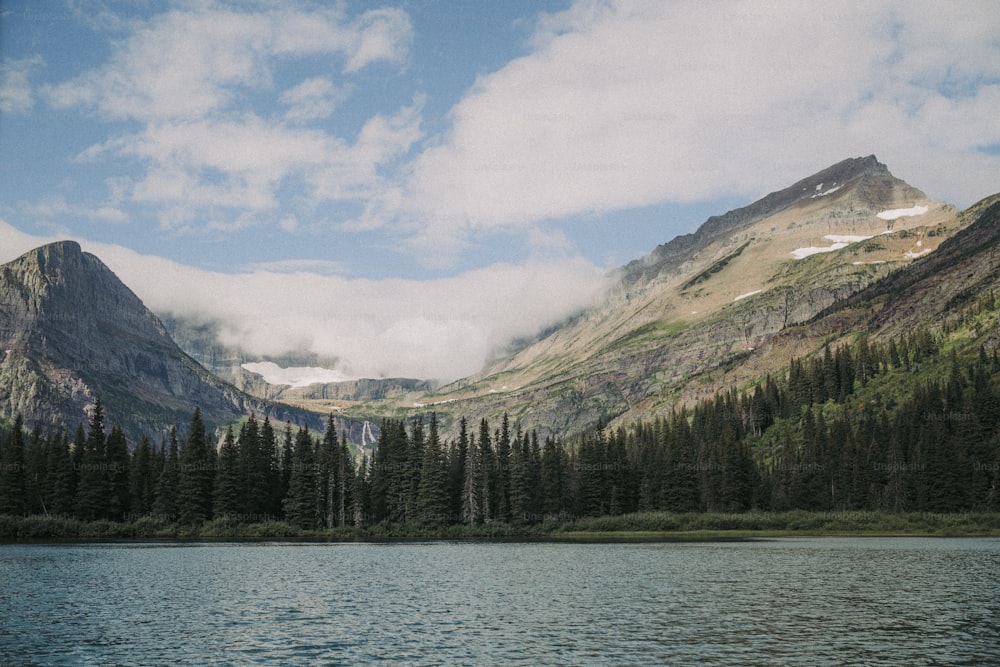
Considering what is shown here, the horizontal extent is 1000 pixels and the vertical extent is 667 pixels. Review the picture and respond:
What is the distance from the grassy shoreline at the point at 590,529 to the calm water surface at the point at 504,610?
2055 inches

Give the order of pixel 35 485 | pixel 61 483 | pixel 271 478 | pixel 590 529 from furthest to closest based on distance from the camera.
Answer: pixel 271 478
pixel 590 529
pixel 35 485
pixel 61 483

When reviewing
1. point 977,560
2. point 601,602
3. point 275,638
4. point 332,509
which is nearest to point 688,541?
point 977,560

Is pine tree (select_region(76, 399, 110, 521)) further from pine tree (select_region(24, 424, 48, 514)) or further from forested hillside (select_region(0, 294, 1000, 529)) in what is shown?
pine tree (select_region(24, 424, 48, 514))

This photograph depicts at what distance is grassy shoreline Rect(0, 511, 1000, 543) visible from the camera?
155875 mm

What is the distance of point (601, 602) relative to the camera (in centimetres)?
6469

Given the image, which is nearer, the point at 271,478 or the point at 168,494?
the point at 168,494

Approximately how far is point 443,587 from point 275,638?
28129 mm

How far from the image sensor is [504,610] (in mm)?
60969

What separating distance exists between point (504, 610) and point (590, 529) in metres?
119

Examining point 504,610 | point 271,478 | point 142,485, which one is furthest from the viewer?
point 271,478

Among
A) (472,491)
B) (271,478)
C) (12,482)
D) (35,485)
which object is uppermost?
(12,482)

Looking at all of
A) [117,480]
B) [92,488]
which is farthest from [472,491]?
[92,488]

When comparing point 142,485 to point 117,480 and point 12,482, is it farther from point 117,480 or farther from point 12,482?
point 12,482

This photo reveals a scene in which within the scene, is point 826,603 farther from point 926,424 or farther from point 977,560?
point 926,424
